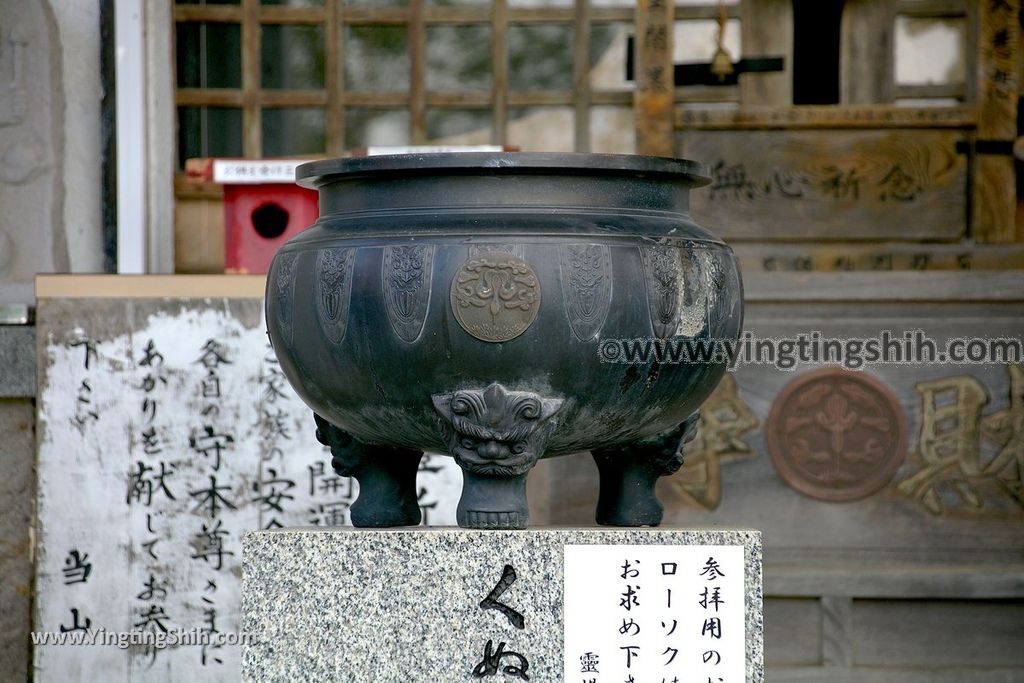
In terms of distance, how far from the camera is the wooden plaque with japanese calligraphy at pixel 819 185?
4.79m

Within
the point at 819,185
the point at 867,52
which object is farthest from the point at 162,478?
the point at 867,52

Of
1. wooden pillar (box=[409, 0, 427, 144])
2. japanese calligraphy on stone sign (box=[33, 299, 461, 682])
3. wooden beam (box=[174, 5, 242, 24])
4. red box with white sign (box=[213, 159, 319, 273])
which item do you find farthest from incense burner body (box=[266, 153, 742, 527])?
wooden beam (box=[174, 5, 242, 24])

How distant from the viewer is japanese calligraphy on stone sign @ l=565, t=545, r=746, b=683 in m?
2.88

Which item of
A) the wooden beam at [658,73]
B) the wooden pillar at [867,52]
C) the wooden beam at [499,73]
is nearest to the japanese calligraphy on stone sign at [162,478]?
the wooden beam at [499,73]

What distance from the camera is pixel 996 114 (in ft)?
15.6

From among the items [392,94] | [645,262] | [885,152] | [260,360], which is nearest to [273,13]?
[392,94]

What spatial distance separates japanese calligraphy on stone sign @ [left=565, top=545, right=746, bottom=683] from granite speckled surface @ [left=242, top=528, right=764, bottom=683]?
0.03 m

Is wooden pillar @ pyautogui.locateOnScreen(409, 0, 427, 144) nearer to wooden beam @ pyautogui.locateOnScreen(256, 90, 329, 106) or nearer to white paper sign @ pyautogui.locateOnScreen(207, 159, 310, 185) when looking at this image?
wooden beam @ pyautogui.locateOnScreen(256, 90, 329, 106)

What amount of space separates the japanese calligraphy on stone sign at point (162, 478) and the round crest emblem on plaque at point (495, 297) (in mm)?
1827

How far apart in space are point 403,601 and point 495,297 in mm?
710

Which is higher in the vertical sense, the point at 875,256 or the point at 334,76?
the point at 334,76

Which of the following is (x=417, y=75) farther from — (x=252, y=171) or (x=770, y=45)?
(x=770, y=45)

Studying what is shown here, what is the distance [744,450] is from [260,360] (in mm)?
1722

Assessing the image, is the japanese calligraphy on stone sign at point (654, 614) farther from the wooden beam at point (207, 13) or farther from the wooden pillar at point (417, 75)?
the wooden beam at point (207, 13)
